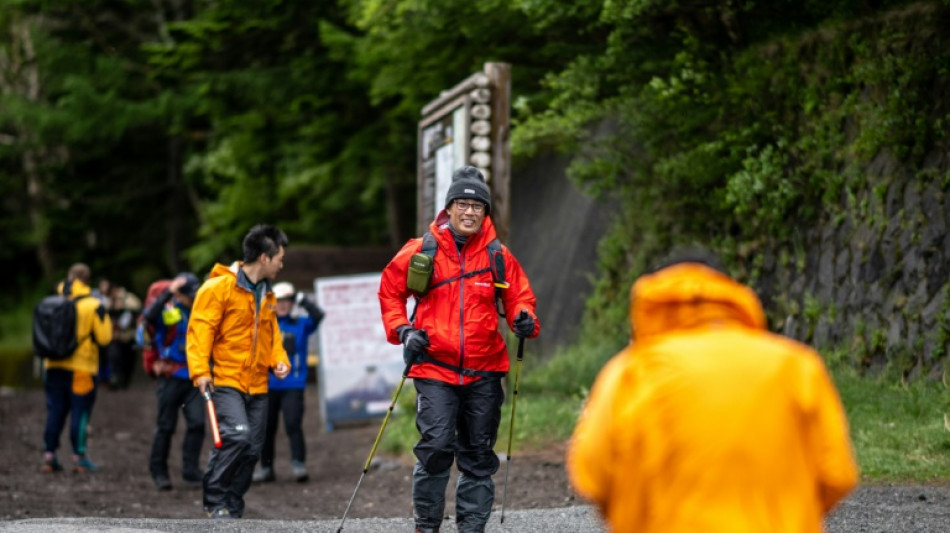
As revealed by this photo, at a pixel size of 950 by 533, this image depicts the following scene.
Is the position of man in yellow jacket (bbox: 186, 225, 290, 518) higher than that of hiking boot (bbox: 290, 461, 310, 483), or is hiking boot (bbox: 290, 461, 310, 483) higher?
man in yellow jacket (bbox: 186, 225, 290, 518)

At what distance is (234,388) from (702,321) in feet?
18.8

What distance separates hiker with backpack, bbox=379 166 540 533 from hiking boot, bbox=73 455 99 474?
23.7ft

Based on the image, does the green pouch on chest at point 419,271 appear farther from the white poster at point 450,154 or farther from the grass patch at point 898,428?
the white poster at point 450,154

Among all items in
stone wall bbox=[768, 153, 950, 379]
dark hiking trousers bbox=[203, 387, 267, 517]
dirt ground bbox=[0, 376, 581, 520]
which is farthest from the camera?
stone wall bbox=[768, 153, 950, 379]

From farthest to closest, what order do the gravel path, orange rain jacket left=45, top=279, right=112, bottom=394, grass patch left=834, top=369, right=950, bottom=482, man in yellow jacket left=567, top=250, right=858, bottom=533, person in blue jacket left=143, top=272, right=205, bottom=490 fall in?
orange rain jacket left=45, top=279, right=112, bottom=394 → person in blue jacket left=143, top=272, right=205, bottom=490 → grass patch left=834, top=369, right=950, bottom=482 → the gravel path → man in yellow jacket left=567, top=250, right=858, bottom=533

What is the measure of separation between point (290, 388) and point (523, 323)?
19.8ft

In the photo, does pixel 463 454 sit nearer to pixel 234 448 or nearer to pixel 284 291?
pixel 234 448

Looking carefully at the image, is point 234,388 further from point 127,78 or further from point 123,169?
point 123,169

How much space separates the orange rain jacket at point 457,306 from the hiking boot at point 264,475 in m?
5.93

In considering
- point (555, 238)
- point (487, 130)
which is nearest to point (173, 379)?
point (487, 130)

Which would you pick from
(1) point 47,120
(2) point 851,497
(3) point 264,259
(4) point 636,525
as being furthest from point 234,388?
(1) point 47,120

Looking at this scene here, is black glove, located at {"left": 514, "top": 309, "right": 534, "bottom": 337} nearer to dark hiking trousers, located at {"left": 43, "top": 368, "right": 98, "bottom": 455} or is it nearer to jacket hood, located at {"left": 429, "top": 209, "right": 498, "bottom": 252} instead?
jacket hood, located at {"left": 429, "top": 209, "right": 498, "bottom": 252}

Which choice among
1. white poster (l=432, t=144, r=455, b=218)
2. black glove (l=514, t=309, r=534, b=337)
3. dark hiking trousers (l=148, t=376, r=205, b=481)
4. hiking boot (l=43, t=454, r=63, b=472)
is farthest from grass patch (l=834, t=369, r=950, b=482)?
hiking boot (l=43, t=454, r=63, b=472)

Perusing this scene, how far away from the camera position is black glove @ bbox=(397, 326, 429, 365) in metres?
6.86
